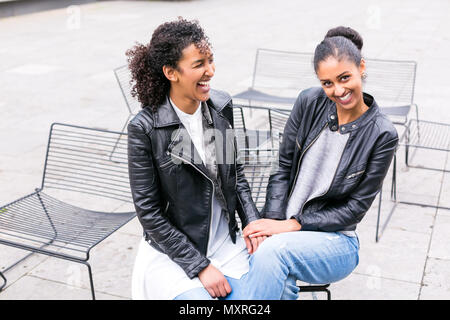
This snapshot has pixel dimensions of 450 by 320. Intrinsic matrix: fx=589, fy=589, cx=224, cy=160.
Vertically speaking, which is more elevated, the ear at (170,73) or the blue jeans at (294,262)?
the ear at (170,73)

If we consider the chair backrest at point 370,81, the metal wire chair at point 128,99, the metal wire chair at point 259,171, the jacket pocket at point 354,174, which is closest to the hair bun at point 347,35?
the metal wire chair at point 259,171

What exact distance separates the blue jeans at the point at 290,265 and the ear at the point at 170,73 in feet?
2.68

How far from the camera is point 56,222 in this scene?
3.54 meters

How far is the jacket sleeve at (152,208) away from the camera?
2578mm

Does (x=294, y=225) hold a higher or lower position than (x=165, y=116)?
lower

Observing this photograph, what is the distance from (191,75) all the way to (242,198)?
2.28 feet

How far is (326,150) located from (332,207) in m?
0.27

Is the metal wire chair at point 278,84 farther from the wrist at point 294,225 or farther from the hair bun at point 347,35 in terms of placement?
the wrist at point 294,225

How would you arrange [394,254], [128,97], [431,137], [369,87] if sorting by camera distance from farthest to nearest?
[369,87]
[128,97]
[431,137]
[394,254]

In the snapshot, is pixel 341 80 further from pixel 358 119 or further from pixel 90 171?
pixel 90 171

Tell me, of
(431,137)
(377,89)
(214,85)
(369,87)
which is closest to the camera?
(431,137)

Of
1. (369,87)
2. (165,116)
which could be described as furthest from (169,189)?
(369,87)

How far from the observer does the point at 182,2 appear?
1847 cm
